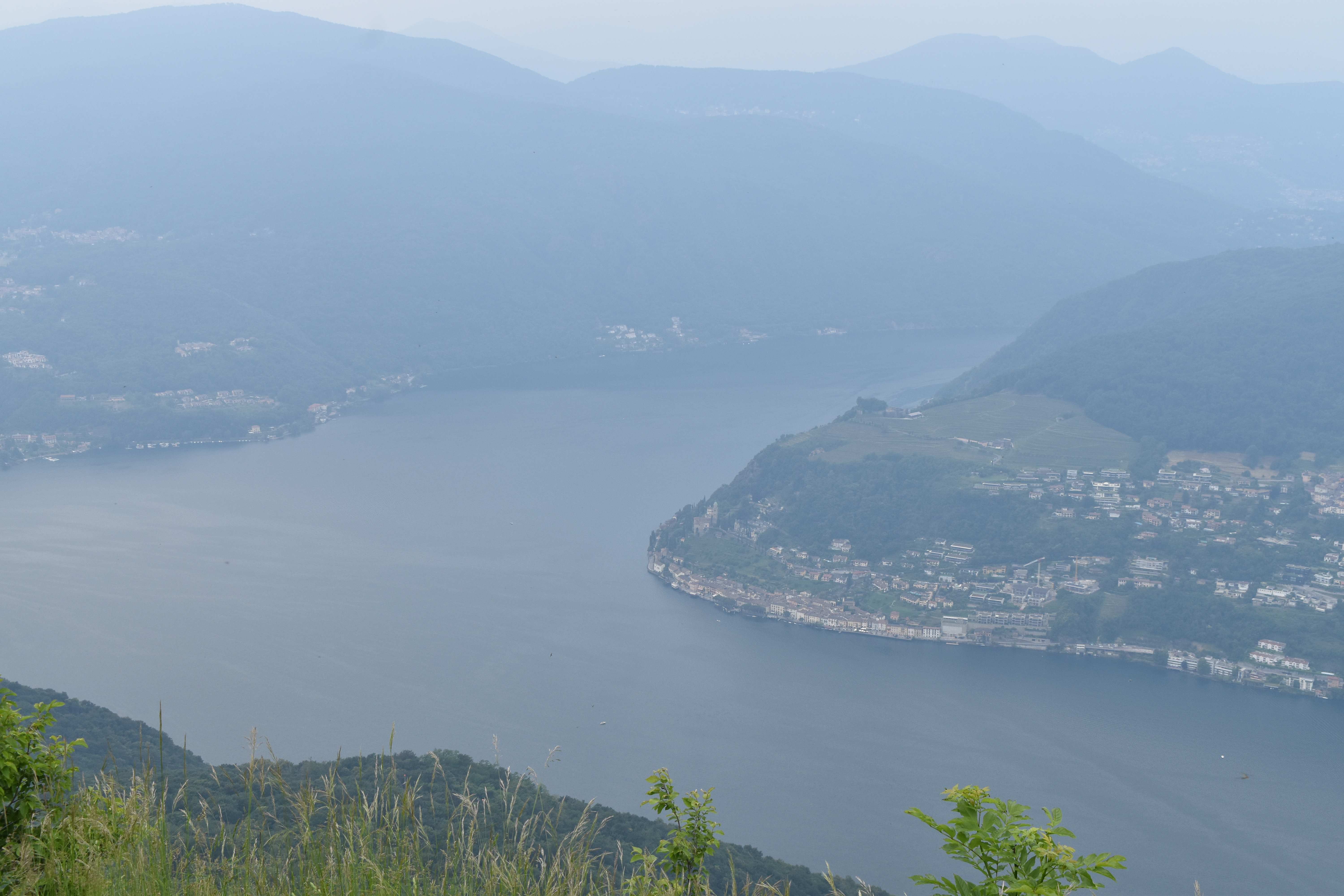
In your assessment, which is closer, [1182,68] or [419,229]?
[419,229]

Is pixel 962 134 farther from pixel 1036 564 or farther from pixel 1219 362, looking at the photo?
pixel 1036 564

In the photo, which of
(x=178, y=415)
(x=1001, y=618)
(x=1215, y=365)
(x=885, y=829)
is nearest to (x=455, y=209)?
(x=178, y=415)

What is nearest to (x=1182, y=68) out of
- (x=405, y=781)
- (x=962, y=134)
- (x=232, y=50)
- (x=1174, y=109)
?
(x=1174, y=109)

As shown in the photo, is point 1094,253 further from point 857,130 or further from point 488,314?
point 857,130

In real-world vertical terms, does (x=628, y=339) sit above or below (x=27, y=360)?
above

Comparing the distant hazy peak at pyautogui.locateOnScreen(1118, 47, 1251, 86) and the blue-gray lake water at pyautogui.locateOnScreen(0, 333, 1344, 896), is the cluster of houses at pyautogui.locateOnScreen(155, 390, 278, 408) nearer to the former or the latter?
the blue-gray lake water at pyautogui.locateOnScreen(0, 333, 1344, 896)

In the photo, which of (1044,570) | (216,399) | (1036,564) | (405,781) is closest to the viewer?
(405,781)

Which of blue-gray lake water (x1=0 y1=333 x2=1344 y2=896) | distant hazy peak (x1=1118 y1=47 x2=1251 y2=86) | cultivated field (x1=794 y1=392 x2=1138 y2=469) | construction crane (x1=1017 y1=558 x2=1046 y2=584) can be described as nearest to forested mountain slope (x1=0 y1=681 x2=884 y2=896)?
blue-gray lake water (x1=0 y1=333 x2=1344 y2=896)
